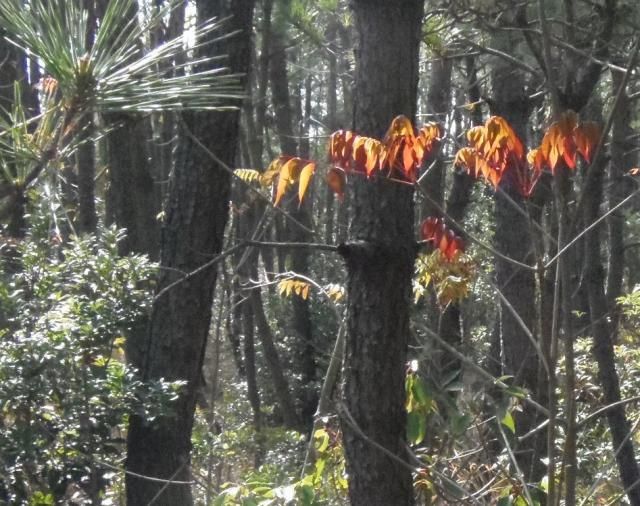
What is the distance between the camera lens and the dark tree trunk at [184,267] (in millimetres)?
6168

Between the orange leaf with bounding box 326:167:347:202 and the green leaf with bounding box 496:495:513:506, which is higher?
the orange leaf with bounding box 326:167:347:202

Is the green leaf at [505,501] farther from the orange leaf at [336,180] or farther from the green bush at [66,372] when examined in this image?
the green bush at [66,372]

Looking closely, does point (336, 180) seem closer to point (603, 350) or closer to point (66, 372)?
point (66, 372)

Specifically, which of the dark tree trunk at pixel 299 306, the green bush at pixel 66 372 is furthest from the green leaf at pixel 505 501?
the dark tree trunk at pixel 299 306

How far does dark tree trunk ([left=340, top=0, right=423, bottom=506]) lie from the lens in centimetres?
407

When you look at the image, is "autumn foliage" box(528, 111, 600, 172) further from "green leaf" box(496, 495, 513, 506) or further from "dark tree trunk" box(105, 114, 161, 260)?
"dark tree trunk" box(105, 114, 161, 260)

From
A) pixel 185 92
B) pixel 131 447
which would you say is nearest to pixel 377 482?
pixel 185 92

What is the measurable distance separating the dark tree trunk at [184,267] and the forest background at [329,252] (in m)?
0.01

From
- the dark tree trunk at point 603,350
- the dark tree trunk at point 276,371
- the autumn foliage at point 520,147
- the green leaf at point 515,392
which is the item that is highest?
the autumn foliage at point 520,147

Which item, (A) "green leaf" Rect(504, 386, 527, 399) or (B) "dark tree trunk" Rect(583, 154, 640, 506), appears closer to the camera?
(A) "green leaf" Rect(504, 386, 527, 399)

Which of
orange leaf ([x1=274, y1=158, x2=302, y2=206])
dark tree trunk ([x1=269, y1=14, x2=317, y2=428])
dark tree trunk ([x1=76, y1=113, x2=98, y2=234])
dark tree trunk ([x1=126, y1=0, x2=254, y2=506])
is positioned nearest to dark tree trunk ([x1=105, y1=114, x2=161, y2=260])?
dark tree trunk ([x1=76, y1=113, x2=98, y2=234])

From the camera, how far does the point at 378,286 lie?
4.07 meters

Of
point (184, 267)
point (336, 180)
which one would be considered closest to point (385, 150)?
point (336, 180)

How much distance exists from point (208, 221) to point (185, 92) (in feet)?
11.4
